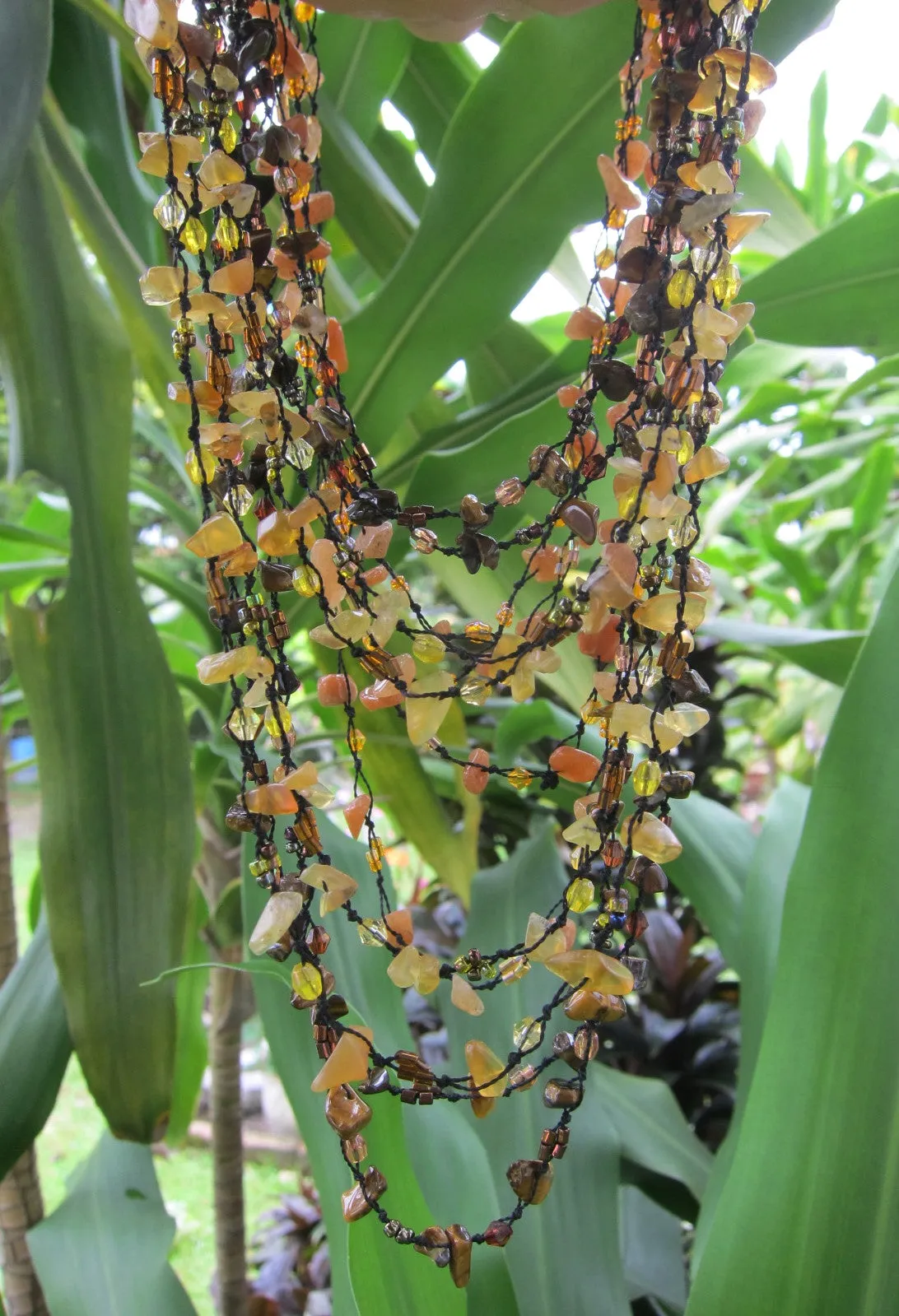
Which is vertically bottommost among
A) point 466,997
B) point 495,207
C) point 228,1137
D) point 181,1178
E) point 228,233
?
point 181,1178

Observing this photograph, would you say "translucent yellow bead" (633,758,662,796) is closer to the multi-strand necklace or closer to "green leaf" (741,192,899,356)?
the multi-strand necklace

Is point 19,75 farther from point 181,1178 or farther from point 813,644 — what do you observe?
point 181,1178

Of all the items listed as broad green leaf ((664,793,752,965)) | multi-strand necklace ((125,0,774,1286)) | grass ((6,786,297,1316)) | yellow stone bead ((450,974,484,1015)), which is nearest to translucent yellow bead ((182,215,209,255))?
multi-strand necklace ((125,0,774,1286))

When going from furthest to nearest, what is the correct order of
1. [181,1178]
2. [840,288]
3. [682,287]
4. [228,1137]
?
1. [181,1178]
2. [228,1137]
3. [840,288]
4. [682,287]

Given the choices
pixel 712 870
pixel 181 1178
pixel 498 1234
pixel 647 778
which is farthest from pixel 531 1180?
pixel 181 1178

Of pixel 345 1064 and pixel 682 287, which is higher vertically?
pixel 682 287

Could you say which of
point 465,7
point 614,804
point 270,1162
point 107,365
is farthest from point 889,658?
point 270,1162

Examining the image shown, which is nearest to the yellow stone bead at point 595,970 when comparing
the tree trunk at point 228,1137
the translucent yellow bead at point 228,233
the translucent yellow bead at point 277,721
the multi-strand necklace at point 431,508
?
the multi-strand necklace at point 431,508

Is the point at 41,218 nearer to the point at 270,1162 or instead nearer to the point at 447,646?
the point at 447,646
